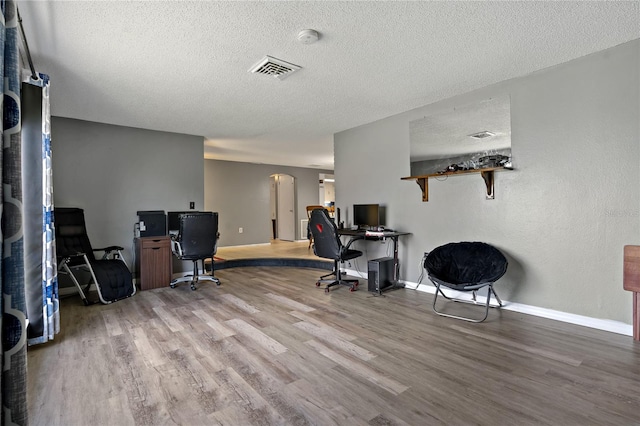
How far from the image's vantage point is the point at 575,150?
2.98 metres

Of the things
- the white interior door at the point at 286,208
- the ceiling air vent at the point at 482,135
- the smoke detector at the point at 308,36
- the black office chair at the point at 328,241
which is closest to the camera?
the smoke detector at the point at 308,36

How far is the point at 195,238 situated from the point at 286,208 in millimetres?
5429

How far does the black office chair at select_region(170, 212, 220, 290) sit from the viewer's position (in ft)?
14.5

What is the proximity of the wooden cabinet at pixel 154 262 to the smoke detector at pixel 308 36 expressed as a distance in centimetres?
353

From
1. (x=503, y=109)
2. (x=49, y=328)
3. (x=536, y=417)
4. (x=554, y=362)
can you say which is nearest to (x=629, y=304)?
(x=554, y=362)

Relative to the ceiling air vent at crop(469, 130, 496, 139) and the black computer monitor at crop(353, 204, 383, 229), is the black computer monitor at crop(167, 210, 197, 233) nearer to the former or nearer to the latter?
the black computer monitor at crop(353, 204, 383, 229)

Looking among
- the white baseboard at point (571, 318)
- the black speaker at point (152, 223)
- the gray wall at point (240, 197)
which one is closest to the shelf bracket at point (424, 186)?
the white baseboard at point (571, 318)

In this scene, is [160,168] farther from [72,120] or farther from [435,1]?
[435,1]

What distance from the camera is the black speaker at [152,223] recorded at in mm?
4781

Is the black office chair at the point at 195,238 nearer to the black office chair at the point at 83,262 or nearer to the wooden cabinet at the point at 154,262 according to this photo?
the wooden cabinet at the point at 154,262

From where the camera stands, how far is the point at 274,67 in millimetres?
2967

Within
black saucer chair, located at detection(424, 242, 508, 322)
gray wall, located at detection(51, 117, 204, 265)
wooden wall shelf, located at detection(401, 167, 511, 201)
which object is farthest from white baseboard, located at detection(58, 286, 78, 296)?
wooden wall shelf, located at detection(401, 167, 511, 201)

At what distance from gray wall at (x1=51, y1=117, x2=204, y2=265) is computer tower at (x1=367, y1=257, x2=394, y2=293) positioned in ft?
10.8

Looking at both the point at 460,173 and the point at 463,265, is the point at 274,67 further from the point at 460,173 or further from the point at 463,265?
the point at 463,265
